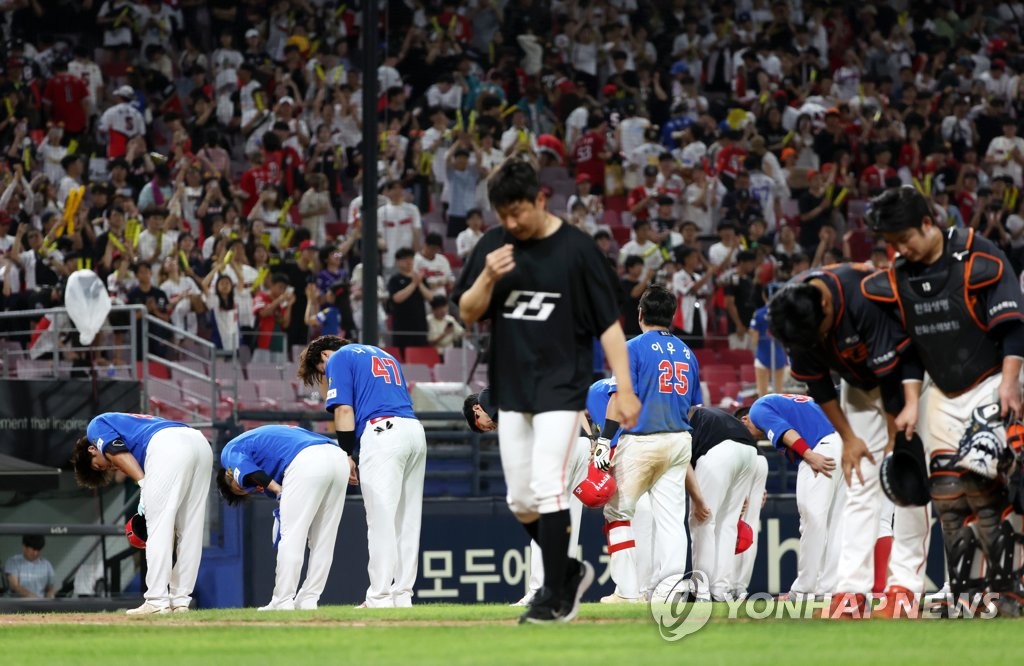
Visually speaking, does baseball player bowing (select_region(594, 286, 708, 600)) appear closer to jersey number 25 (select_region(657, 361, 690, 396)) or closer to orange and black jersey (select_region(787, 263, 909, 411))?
jersey number 25 (select_region(657, 361, 690, 396))

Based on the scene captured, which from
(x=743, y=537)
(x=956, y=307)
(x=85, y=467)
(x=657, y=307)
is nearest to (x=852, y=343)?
(x=956, y=307)

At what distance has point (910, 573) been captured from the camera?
802cm

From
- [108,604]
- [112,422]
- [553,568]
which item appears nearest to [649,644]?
[553,568]

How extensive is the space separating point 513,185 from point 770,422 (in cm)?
549

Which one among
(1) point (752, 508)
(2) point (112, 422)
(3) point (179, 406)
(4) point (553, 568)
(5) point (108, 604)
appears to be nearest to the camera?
(4) point (553, 568)

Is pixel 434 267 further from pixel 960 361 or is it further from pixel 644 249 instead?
pixel 960 361

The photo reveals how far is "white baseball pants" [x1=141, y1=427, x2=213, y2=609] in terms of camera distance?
11.1m

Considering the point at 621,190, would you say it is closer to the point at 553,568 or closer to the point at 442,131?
the point at 442,131

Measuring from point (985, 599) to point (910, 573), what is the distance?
38cm

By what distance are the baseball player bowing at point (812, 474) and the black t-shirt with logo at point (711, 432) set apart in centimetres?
14

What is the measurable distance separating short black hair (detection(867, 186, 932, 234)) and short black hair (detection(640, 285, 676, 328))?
3708 millimetres

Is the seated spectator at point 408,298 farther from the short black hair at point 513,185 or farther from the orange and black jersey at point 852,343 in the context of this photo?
the short black hair at point 513,185

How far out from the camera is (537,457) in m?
7.49

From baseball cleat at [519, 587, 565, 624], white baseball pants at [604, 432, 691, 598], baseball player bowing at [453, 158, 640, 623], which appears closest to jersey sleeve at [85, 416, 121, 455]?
white baseball pants at [604, 432, 691, 598]
